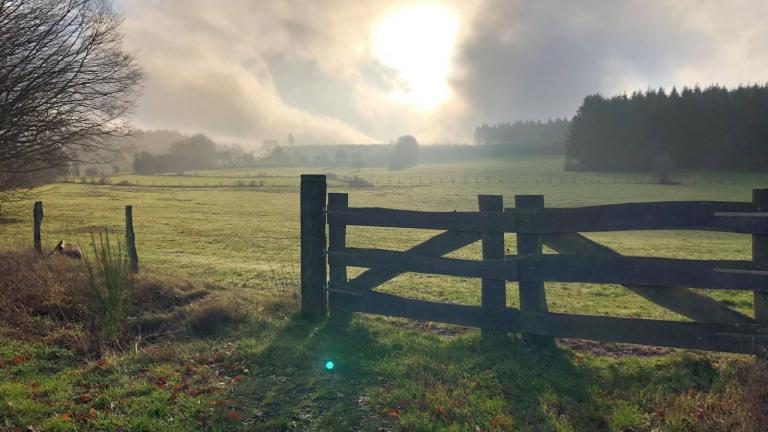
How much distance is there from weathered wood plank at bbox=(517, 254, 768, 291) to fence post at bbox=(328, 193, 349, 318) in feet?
8.37

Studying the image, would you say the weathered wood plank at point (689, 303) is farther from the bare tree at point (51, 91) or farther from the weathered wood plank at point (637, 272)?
the bare tree at point (51, 91)

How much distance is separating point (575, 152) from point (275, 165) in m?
77.1

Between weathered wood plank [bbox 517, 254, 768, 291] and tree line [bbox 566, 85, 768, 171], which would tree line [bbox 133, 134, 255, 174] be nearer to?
tree line [bbox 566, 85, 768, 171]

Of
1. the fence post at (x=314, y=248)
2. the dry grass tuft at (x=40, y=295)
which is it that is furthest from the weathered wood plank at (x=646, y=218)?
the dry grass tuft at (x=40, y=295)

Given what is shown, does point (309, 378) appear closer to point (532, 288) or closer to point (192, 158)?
point (532, 288)

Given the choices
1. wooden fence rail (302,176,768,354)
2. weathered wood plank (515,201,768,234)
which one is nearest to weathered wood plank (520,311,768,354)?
wooden fence rail (302,176,768,354)

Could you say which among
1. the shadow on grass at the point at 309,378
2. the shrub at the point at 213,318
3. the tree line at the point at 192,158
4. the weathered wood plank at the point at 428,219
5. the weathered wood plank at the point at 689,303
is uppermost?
the tree line at the point at 192,158

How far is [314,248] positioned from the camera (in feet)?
23.5

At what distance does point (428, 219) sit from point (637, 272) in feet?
8.39

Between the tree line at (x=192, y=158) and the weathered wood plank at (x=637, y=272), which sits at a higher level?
the tree line at (x=192, y=158)

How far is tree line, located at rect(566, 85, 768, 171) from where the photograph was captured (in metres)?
73.7

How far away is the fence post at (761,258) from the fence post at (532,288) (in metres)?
2.19

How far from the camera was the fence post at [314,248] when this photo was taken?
282 inches

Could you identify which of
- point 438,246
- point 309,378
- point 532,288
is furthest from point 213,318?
point 532,288
